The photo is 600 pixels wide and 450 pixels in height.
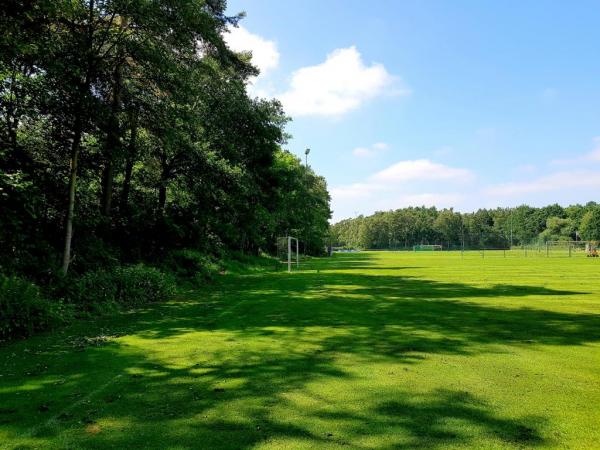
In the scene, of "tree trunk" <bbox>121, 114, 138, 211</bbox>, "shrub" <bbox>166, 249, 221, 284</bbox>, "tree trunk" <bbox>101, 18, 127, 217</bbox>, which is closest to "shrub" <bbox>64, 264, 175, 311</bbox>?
"shrub" <bbox>166, 249, 221, 284</bbox>

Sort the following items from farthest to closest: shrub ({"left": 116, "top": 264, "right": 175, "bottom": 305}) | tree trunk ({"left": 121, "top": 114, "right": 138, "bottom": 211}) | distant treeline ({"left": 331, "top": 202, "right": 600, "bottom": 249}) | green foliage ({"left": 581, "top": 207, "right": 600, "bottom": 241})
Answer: distant treeline ({"left": 331, "top": 202, "right": 600, "bottom": 249}) < green foliage ({"left": 581, "top": 207, "right": 600, "bottom": 241}) < tree trunk ({"left": 121, "top": 114, "right": 138, "bottom": 211}) < shrub ({"left": 116, "top": 264, "right": 175, "bottom": 305})

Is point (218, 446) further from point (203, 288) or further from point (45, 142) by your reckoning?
point (203, 288)

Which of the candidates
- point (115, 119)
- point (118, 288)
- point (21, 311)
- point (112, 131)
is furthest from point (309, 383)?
point (115, 119)

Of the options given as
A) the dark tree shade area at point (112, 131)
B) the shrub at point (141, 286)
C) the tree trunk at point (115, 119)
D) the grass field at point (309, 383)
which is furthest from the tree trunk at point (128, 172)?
the grass field at point (309, 383)

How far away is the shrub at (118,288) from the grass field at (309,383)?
1.70 metres

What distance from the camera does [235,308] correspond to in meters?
12.5

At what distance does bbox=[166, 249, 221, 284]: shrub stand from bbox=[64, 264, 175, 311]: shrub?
9.78 feet

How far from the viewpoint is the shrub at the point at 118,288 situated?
37.9ft

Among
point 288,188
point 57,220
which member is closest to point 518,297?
point 57,220

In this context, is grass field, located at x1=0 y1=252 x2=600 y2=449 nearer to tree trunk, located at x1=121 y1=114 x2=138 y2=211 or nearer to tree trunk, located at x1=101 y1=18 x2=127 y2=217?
tree trunk, located at x1=101 y1=18 x2=127 y2=217

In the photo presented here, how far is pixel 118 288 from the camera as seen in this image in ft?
43.6

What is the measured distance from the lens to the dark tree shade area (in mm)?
11633

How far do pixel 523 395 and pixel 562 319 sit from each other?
623cm

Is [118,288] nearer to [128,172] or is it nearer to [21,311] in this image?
[21,311]
